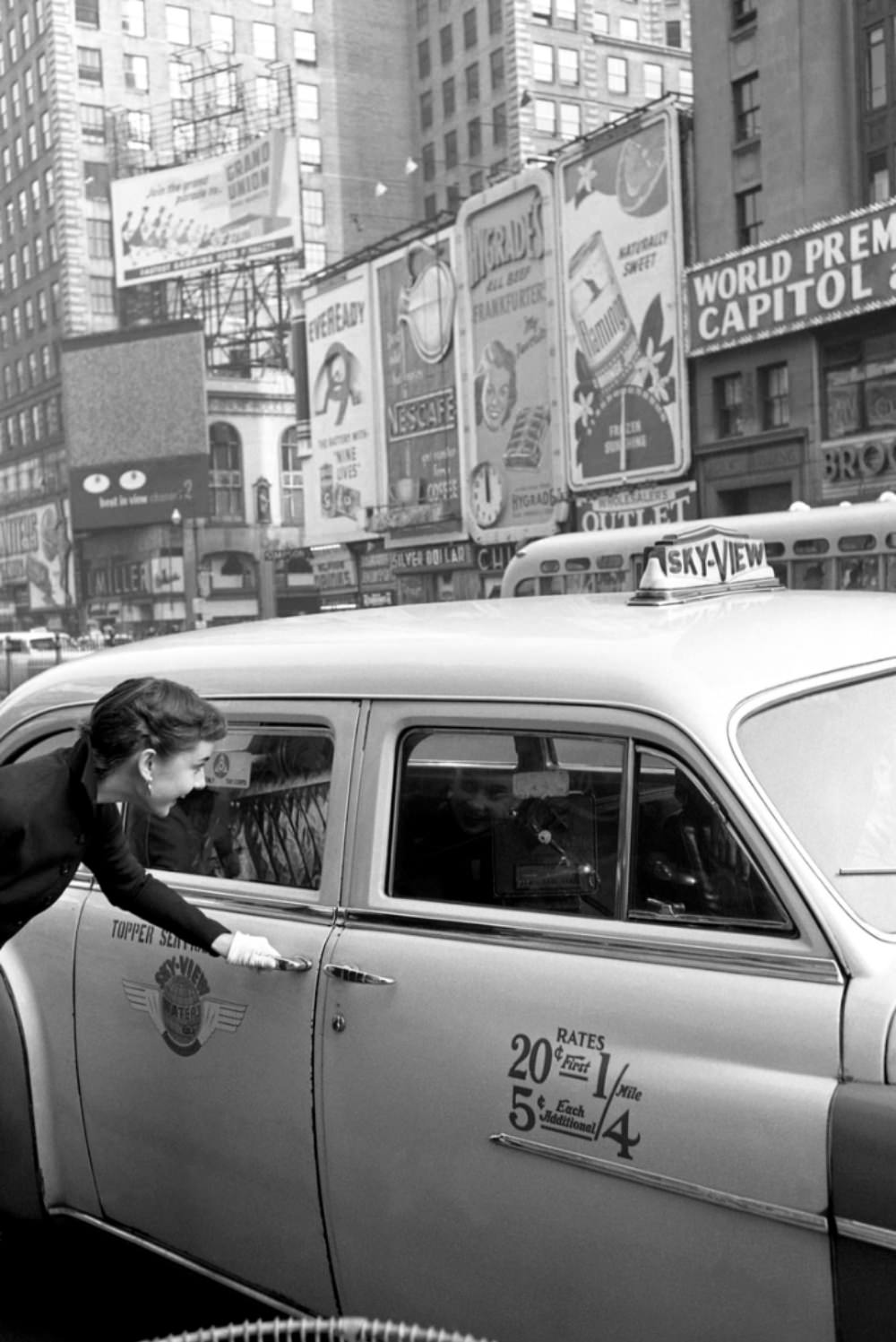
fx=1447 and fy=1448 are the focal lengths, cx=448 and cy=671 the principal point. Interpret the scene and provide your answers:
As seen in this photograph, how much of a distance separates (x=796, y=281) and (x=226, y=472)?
57.3m

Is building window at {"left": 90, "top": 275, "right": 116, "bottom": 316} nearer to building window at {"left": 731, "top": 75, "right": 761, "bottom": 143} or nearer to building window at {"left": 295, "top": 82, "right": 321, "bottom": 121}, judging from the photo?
building window at {"left": 295, "top": 82, "right": 321, "bottom": 121}

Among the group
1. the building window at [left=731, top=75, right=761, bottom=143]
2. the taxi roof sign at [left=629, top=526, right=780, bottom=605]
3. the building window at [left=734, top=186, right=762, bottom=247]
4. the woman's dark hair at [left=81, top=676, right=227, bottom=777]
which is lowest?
the woman's dark hair at [left=81, top=676, right=227, bottom=777]

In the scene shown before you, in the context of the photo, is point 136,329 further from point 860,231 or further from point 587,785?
point 587,785

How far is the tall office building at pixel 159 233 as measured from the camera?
8456cm

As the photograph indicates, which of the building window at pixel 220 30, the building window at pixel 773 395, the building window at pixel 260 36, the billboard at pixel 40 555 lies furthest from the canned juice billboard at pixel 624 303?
the building window at pixel 260 36

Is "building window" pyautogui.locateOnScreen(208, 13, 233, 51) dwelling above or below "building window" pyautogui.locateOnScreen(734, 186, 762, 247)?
above

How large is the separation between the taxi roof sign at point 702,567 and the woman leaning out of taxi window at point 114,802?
3.51ft

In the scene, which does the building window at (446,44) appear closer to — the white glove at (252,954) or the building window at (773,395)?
the building window at (773,395)

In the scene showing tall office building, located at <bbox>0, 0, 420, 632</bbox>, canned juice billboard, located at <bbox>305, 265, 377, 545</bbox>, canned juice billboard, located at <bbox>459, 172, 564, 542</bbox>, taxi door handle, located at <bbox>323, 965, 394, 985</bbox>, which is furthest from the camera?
tall office building, located at <bbox>0, 0, 420, 632</bbox>

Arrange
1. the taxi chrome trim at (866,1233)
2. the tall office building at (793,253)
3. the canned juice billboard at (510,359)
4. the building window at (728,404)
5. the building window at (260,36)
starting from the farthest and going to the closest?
1. the building window at (260,36)
2. the canned juice billboard at (510,359)
3. the building window at (728,404)
4. the tall office building at (793,253)
5. the taxi chrome trim at (866,1233)

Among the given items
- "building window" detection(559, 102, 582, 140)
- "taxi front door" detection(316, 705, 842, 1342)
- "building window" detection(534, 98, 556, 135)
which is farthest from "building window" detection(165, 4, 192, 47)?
"taxi front door" detection(316, 705, 842, 1342)

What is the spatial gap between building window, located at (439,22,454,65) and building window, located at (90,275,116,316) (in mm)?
25380

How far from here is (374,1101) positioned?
9.51ft

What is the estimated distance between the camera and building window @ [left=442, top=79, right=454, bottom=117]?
84.3 metres
